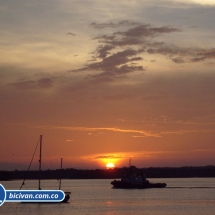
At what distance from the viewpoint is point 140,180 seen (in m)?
174

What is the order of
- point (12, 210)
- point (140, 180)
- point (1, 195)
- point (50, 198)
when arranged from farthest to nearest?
1. point (140, 180)
2. point (12, 210)
3. point (50, 198)
4. point (1, 195)

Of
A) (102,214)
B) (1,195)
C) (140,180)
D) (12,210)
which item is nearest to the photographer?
(1,195)

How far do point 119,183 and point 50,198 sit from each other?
502 feet

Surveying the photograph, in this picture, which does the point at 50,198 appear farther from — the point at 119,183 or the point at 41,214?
the point at 119,183

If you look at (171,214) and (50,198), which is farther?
(171,214)

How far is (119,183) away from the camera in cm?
18225

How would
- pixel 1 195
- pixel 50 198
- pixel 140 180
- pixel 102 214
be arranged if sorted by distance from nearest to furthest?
pixel 1 195
pixel 50 198
pixel 102 214
pixel 140 180

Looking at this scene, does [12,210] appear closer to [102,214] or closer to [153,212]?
[102,214]

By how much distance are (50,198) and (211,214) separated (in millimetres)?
64398

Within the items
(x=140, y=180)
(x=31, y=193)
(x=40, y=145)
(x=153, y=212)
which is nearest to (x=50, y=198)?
(x=31, y=193)

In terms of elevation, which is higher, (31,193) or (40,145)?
(40,145)

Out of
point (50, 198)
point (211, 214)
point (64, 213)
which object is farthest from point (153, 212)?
point (50, 198)

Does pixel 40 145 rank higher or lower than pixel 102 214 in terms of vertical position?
higher

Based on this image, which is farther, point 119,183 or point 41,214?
point 119,183
